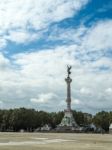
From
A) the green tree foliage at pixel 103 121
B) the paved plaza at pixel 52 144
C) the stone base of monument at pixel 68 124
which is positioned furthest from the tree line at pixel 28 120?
the paved plaza at pixel 52 144

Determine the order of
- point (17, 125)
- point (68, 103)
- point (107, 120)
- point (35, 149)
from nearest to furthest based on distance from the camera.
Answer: point (35, 149) → point (68, 103) → point (17, 125) → point (107, 120)

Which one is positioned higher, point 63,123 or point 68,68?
point 68,68

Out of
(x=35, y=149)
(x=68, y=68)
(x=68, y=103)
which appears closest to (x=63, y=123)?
(x=68, y=103)

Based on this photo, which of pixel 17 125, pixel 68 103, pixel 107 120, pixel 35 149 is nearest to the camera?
pixel 35 149

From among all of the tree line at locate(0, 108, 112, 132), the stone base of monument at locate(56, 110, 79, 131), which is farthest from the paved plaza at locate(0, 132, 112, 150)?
the tree line at locate(0, 108, 112, 132)

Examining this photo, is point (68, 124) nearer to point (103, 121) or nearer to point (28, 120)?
point (28, 120)

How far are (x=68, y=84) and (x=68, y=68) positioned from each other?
714cm

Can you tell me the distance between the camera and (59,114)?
19750cm

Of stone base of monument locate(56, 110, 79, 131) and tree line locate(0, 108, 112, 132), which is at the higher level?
tree line locate(0, 108, 112, 132)

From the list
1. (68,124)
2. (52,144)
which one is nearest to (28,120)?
(68,124)

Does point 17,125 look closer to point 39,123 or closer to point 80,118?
point 39,123

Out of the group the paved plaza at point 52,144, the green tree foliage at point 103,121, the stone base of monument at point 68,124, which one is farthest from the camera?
the green tree foliage at point 103,121

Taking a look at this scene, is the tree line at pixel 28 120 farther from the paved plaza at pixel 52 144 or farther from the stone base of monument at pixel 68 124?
the paved plaza at pixel 52 144

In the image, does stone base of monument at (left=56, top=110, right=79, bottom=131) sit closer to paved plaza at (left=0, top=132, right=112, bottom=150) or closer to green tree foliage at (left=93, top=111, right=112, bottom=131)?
green tree foliage at (left=93, top=111, right=112, bottom=131)
